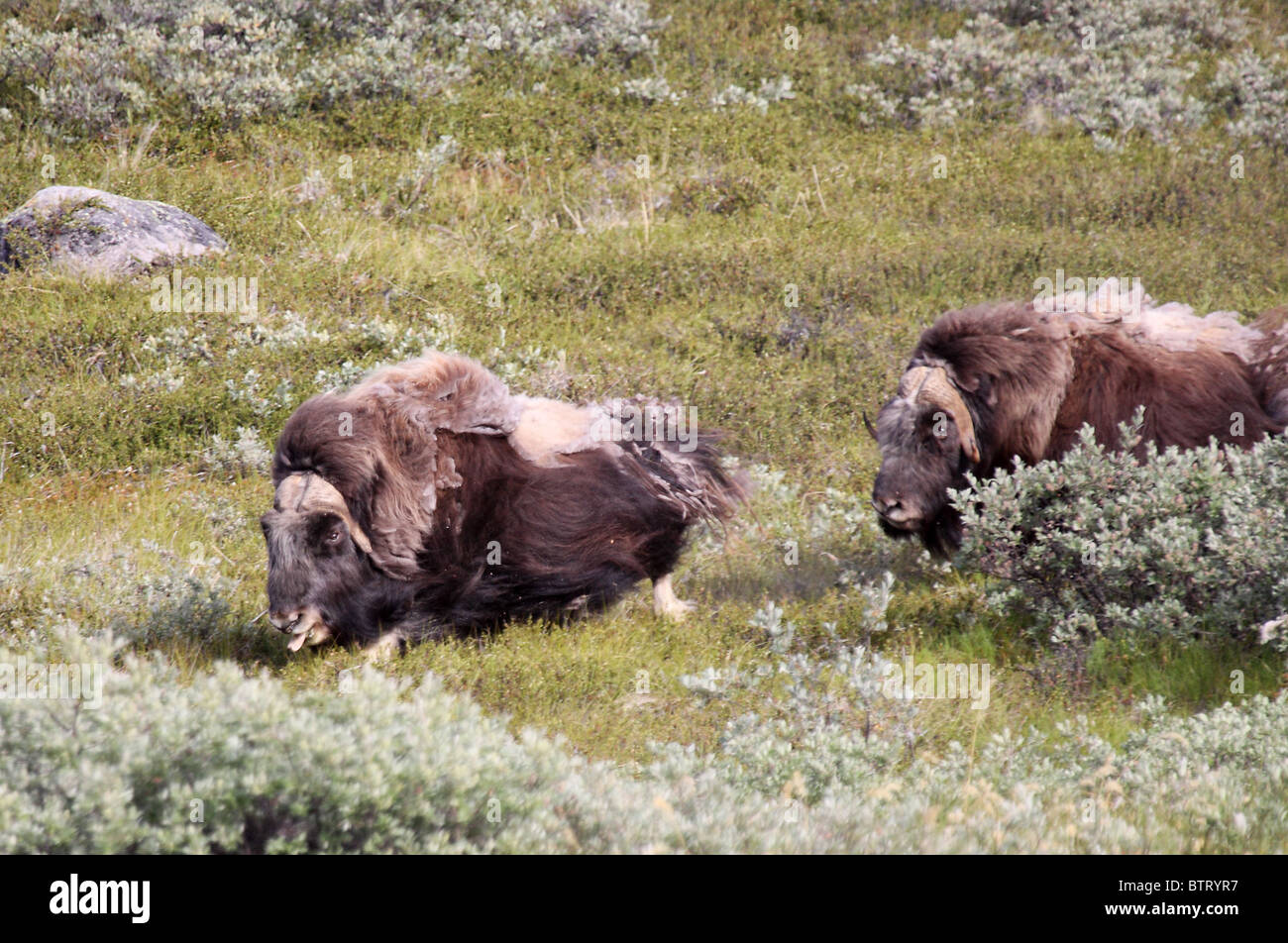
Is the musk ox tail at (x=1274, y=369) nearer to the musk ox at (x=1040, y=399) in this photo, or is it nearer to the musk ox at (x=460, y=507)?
the musk ox at (x=1040, y=399)

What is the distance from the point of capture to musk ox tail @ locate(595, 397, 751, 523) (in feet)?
23.1

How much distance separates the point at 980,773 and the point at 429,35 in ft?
48.5

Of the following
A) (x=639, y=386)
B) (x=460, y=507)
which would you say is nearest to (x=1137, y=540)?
(x=460, y=507)

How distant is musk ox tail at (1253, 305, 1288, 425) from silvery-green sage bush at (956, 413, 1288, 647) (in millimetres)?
504

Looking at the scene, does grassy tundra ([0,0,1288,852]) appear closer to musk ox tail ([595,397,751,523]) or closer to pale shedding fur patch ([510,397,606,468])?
musk ox tail ([595,397,751,523])

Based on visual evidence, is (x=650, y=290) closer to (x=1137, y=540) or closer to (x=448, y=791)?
(x=1137, y=540)

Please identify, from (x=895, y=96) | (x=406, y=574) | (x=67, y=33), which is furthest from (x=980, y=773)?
(x=67, y=33)

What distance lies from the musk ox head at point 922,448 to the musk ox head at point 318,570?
270 cm

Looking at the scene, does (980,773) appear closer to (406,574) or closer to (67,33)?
(406,574)

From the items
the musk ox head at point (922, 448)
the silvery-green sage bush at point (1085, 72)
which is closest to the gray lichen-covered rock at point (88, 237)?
the musk ox head at point (922, 448)

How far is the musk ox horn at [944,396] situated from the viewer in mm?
6930

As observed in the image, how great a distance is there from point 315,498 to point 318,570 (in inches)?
13.1

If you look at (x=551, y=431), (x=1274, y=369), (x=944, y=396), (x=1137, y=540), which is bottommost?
(x=1137, y=540)

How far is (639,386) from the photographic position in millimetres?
10609
